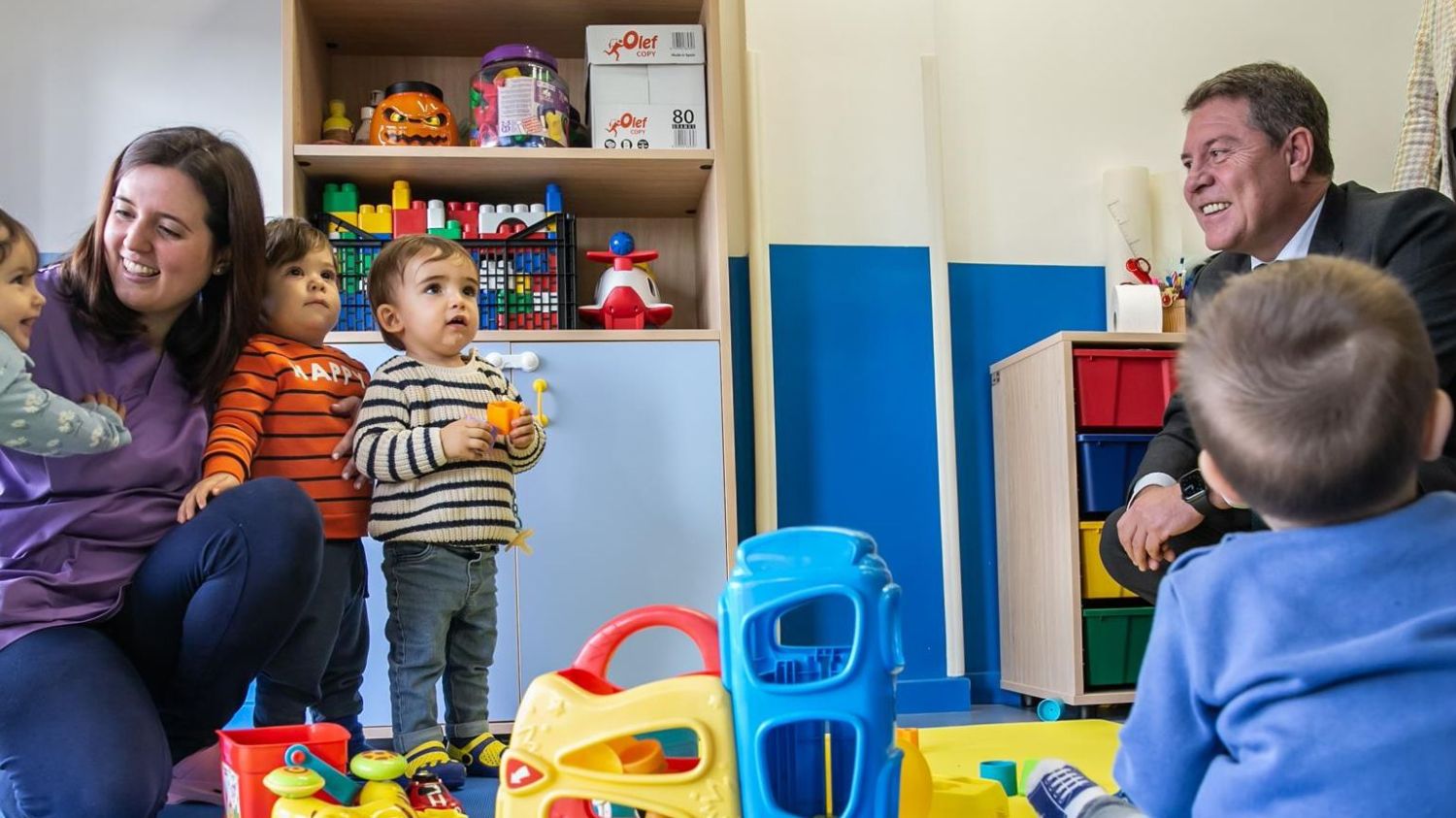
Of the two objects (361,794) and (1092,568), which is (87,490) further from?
(1092,568)

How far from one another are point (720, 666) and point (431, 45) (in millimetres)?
1904

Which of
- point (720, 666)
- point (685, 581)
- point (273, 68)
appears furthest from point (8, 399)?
point (273, 68)

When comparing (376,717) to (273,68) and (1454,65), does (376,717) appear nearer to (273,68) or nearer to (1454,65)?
(273,68)

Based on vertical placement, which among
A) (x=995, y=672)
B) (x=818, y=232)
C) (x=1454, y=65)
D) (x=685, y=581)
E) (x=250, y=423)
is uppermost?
(x=1454, y=65)

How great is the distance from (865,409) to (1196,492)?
1.20m

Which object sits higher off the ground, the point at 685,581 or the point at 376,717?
the point at 685,581

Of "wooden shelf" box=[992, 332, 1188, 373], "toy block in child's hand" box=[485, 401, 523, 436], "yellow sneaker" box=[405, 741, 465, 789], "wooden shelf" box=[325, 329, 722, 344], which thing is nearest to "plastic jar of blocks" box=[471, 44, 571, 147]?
"wooden shelf" box=[325, 329, 722, 344]

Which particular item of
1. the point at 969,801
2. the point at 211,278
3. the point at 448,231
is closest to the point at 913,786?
the point at 969,801

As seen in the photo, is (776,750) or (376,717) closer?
(776,750)

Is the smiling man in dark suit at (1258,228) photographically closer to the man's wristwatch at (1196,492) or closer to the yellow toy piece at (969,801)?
the man's wristwatch at (1196,492)

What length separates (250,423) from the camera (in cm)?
146

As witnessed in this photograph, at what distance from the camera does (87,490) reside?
4.14 ft

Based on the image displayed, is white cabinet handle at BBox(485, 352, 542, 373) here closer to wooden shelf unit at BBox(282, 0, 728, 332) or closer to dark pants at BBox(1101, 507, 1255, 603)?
wooden shelf unit at BBox(282, 0, 728, 332)

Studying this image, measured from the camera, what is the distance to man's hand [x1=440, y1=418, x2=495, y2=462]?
5.40ft
